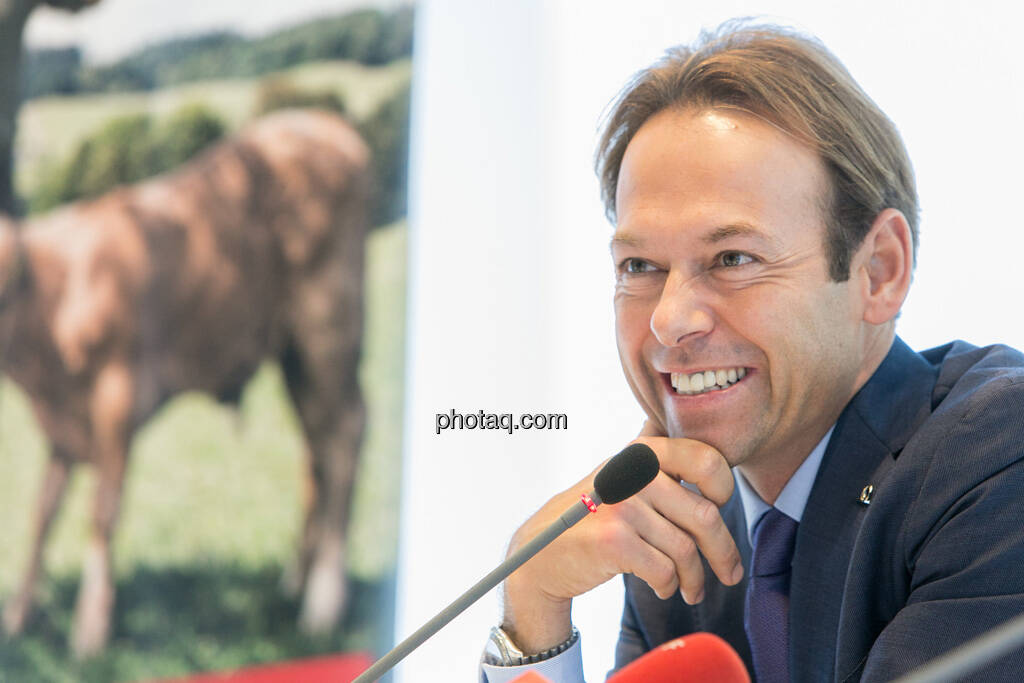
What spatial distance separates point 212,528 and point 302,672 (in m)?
0.55

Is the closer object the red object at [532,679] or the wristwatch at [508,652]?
the red object at [532,679]

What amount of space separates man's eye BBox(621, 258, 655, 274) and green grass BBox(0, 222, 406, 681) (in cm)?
172

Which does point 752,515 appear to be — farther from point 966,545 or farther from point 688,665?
point 688,665

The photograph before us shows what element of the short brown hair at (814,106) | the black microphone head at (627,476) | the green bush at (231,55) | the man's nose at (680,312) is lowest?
the black microphone head at (627,476)

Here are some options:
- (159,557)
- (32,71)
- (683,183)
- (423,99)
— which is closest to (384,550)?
(159,557)

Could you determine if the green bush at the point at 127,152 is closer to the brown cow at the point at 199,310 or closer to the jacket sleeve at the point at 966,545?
the brown cow at the point at 199,310

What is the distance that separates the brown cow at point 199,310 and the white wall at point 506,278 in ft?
0.85

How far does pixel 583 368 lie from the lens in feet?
11.2

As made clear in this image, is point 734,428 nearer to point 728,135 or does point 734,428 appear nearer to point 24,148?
point 728,135

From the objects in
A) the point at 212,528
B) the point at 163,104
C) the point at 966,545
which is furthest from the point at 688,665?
the point at 163,104

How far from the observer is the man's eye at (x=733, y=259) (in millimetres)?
1440

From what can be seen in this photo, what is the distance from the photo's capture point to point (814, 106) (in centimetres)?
146

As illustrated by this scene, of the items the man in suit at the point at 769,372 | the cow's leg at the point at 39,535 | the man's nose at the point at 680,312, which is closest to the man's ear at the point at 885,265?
the man in suit at the point at 769,372

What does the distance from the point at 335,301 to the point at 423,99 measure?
0.77m
